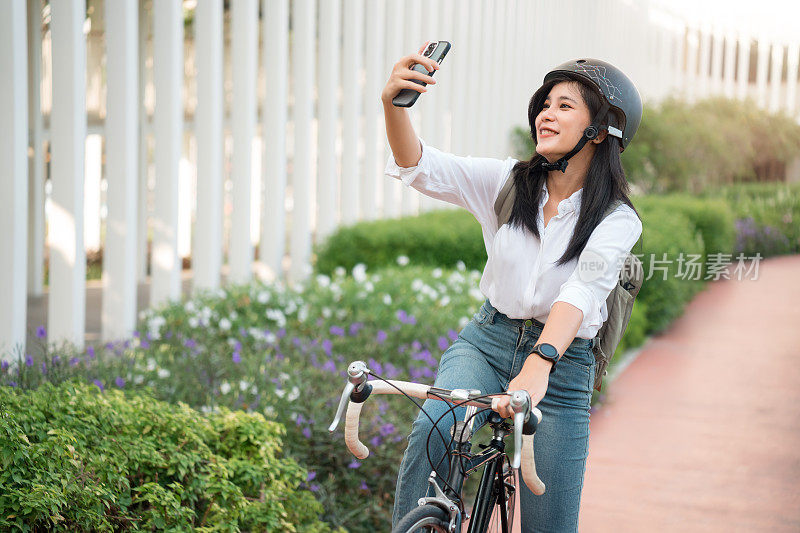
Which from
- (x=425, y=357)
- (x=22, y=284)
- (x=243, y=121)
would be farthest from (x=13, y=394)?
(x=243, y=121)

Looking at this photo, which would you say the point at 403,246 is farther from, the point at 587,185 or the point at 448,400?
the point at 448,400

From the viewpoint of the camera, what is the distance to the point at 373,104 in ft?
34.5

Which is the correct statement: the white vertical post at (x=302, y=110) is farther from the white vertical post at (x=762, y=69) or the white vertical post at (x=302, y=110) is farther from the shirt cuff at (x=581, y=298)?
the white vertical post at (x=762, y=69)

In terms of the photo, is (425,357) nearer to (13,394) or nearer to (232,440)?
(232,440)

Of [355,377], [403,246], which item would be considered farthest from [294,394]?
[403,246]

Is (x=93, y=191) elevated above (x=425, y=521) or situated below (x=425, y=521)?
above

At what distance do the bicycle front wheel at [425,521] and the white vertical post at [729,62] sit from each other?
30492 millimetres

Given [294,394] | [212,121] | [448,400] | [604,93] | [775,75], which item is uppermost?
[775,75]

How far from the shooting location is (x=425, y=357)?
5.64 meters

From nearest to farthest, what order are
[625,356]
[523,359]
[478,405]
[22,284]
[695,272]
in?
1. [478,405]
2. [523,359]
3. [22,284]
4. [625,356]
5. [695,272]

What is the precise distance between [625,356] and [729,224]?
595 cm

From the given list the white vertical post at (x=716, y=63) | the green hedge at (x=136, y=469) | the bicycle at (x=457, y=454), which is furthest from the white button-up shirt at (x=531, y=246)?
the white vertical post at (x=716, y=63)

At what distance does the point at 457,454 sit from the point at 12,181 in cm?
412

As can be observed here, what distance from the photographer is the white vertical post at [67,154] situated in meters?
5.96
